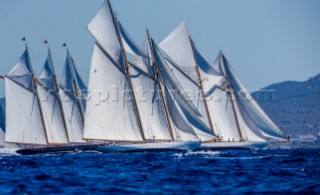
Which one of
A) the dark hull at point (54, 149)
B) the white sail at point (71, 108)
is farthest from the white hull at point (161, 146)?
the white sail at point (71, 108)

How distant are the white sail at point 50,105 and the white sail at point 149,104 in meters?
17.5

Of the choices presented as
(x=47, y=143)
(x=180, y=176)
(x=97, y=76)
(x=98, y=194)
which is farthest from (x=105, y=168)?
(x=47, y=143)

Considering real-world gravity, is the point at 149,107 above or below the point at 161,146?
above

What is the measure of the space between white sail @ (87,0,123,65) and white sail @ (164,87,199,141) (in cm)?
834

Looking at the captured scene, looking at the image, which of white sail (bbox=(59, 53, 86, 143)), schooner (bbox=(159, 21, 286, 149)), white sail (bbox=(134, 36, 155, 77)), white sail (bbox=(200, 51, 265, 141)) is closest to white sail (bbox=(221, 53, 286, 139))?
schooner (bbox=(159, 21, 286, 149))

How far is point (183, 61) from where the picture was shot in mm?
125125

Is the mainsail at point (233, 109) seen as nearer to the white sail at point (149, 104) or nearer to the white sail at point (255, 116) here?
the white sail at point (255, 116)

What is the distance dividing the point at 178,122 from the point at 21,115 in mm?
24679

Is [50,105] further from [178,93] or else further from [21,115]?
[178,93]

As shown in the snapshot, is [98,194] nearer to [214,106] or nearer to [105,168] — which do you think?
[105,168]

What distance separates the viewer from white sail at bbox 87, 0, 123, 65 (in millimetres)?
108750

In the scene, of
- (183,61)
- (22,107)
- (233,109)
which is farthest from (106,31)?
(233,109)

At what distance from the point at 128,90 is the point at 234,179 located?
51811mm

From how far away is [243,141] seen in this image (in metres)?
128
